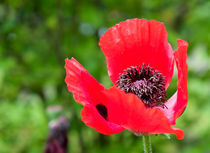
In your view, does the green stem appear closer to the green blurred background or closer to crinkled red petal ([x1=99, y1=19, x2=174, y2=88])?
crinkled red petal ([x1=99, y1=19, x2=174, y2=88])

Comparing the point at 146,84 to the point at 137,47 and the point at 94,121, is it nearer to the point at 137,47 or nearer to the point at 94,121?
the point at 137,47

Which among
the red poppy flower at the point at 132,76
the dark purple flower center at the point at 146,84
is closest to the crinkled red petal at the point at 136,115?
the red poppy flower at the point at 132,76

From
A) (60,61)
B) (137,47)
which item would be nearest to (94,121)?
(137,47)

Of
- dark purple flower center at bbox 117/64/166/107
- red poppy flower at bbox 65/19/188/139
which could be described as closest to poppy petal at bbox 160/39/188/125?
red poppy flower at bbox 65/19/188/139

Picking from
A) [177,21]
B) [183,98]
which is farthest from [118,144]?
[183,98]

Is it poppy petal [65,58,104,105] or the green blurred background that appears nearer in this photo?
poppy petal [65,58,104,105]

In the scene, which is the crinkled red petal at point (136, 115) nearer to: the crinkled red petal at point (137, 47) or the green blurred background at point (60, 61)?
the crinkled red petal at point (137, 47)

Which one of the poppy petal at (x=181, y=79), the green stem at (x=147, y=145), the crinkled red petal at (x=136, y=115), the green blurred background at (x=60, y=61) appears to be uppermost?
the green blurred background at (x=60, y=61)
